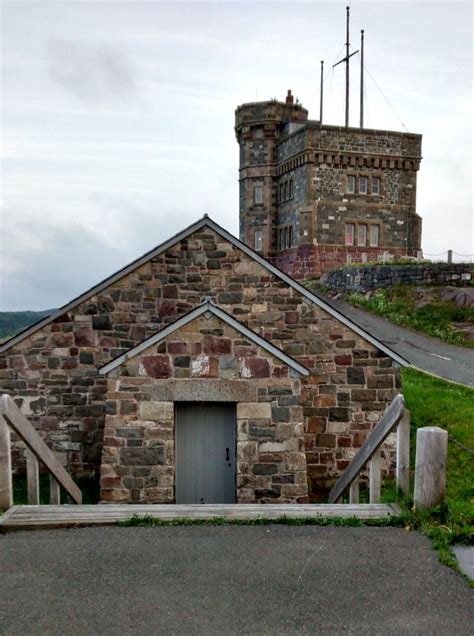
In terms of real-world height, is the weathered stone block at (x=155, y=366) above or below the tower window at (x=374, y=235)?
below

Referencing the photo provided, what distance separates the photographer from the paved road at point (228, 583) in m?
4.38

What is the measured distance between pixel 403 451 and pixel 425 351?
17.2 metres

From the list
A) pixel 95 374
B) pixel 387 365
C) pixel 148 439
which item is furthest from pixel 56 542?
pixel 387 365

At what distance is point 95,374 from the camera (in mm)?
13172

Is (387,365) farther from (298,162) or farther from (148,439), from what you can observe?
(298,162)

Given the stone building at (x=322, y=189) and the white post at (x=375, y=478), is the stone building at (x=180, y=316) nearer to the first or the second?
the white post at (x=375, y=478)

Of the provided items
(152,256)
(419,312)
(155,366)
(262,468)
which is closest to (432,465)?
(262,468)

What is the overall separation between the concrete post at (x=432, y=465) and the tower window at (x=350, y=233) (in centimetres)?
3663

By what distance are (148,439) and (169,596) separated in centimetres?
498

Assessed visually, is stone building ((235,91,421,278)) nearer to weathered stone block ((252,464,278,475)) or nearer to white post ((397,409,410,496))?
weathered stone block ((252,464,278,475))

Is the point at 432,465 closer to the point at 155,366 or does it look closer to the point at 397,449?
the point at 397,449

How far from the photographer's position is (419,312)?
89.6 feet

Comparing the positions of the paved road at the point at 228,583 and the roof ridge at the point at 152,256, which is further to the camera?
the roof ridge at the point at 152,256

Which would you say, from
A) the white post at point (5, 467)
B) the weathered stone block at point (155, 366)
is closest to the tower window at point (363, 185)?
the weathered stone block at point (155, 366)
